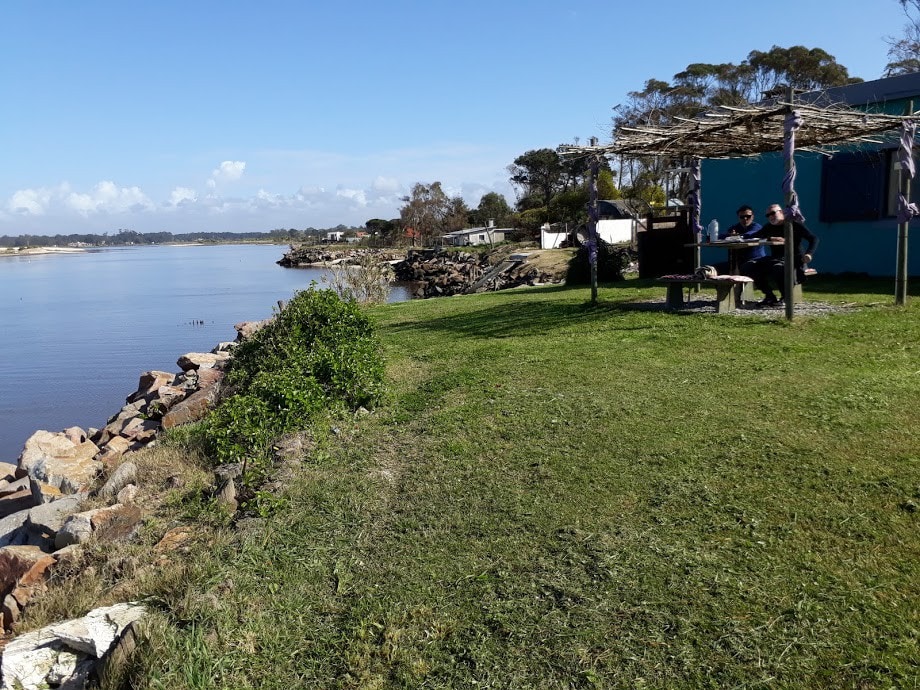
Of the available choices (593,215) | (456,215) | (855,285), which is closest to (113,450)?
(593,215)

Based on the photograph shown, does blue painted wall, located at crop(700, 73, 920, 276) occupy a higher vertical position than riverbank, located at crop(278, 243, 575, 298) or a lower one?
higher

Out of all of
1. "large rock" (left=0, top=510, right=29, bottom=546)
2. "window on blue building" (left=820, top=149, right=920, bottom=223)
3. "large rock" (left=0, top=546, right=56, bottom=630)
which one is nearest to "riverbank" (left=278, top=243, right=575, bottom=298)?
"window on blue building" (left=820, top=149, right=920, bottom=223)

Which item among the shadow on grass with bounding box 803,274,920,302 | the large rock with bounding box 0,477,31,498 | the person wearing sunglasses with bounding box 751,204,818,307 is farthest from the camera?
the shadow on grass with bounding box 803,274,920,302

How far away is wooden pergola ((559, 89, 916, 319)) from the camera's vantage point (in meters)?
8.13

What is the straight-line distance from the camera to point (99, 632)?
320cm

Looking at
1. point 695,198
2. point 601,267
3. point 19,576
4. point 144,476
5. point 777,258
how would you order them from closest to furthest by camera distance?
point 19,576
point 144,476
point 777,258
point 695,198
point 601,267

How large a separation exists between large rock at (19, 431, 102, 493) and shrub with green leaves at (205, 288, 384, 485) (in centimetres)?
171

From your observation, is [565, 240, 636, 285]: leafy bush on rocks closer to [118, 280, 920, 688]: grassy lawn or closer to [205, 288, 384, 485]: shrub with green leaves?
[205, 288, 384, 485]: shrub with green leaves

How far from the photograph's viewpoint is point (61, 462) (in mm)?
7676

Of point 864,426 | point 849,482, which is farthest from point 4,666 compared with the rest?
point 864,426

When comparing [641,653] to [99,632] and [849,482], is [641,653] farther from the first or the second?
[99,632]

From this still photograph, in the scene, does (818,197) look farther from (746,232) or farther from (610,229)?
(610,229)

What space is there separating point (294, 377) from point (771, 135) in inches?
312

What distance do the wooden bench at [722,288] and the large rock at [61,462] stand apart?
23.6ft
